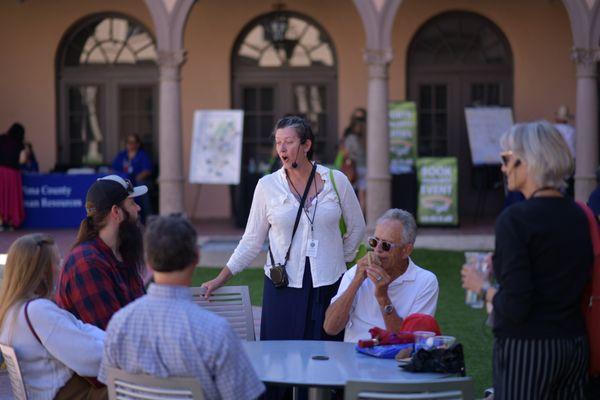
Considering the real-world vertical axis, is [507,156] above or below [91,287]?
above

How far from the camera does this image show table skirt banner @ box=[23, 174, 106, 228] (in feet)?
45.9

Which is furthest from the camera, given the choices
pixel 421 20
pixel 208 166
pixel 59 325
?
pixel 421 20

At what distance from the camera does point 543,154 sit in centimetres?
340

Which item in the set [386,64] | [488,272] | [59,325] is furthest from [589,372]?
[386,64]

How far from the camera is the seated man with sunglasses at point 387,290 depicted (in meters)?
4.56

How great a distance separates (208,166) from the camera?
A: 1411cm

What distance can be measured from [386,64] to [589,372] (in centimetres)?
958

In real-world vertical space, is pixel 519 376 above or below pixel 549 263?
below

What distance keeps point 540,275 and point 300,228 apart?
1.81 metres

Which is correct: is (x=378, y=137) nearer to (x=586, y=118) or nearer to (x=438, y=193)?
A: (x=438, y=193)

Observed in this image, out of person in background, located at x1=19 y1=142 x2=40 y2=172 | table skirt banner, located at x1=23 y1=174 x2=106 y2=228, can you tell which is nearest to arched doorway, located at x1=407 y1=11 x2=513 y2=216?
table skirt banner, located at x1=23 y1=174 x2=106 y2=228

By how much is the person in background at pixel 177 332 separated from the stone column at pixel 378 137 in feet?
31.5

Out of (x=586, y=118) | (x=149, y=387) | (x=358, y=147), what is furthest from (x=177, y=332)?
(x=358, y=147)

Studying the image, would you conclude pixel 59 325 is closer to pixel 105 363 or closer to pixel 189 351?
pixel 105 363
